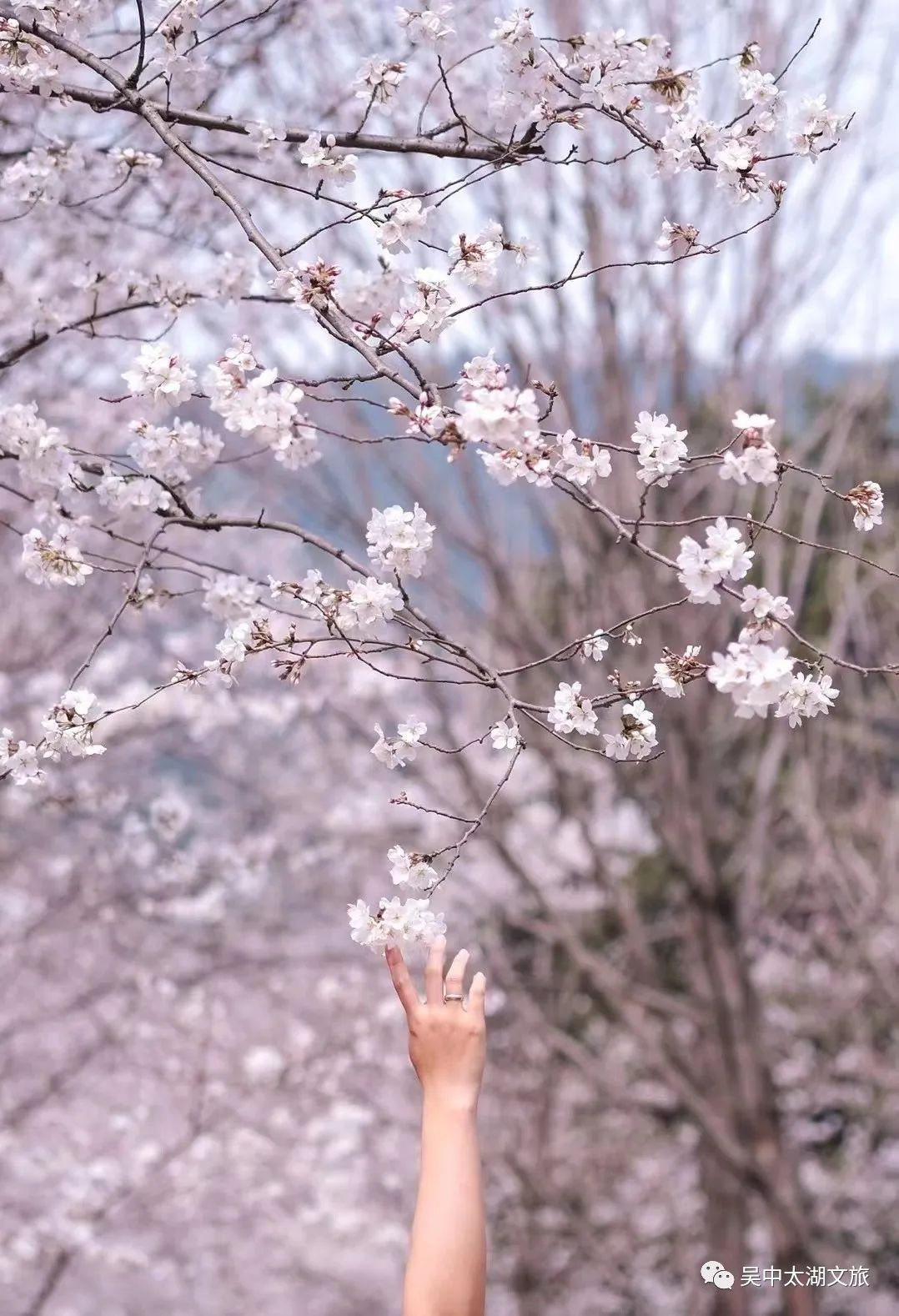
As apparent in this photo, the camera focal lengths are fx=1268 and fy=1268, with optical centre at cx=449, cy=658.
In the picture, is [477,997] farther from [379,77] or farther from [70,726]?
[379,77]

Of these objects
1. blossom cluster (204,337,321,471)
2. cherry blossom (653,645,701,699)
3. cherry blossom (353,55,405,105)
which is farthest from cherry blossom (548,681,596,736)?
cherry blossom (353,55,405,105)

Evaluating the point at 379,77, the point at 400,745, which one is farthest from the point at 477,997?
the point at 379,77

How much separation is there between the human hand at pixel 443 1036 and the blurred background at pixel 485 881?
64cm

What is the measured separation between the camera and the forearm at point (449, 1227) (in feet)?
4.42

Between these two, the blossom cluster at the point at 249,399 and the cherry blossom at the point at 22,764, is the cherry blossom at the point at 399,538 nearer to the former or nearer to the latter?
the blossom cluster at the point at 249,399

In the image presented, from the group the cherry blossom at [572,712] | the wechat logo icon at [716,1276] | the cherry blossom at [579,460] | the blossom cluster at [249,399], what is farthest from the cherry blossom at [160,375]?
the wechat logo icon at [716,1276]

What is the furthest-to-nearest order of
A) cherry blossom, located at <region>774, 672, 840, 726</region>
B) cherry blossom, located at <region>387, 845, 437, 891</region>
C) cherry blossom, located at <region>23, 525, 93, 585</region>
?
1. cherry blossom, located at <region>23, 525, 93, 585</region>
2. cherry blossom, located at <region>387, 845, 437, 891</region>
3. cherry blossom, located at <region>774, 672, 840, 726</region>

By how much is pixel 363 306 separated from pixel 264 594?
0.50 m

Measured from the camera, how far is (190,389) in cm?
149

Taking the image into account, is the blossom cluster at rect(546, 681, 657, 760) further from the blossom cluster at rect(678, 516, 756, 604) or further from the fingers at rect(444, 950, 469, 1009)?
the fingers at rect(444, 950, 469, 1009)

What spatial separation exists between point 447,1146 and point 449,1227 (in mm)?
84

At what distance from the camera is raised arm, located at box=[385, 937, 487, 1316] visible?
4.43 ft

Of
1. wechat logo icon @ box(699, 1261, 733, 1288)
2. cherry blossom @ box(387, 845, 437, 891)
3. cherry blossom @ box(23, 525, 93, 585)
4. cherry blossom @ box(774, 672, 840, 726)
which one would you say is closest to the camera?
cherry blossom @ box(774, 672, 840, 726)

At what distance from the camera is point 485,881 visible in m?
7.28
